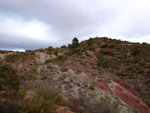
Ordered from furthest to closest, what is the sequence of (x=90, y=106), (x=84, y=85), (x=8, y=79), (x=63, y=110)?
(x=84, y=85) < (x=8, y=79) < (x=90, y=106) < (x=63, y=110)

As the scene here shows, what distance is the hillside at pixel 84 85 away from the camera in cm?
529

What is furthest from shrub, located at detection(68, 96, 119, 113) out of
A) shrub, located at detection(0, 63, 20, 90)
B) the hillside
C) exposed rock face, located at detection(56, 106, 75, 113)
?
shrub, located at detection(0, 63, 20, 90)

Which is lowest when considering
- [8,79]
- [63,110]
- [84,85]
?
[63,110]

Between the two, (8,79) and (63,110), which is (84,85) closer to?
(63,110)

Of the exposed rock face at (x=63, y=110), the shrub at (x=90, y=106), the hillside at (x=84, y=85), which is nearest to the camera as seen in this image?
the exposed rock face at (x=63, y=110)

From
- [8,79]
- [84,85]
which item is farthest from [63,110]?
[84,85]

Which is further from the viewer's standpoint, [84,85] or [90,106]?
[84,85]

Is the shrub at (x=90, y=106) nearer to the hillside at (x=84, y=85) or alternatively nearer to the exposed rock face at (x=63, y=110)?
the hillside at (x=84, y=85)

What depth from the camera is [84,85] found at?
8969mm

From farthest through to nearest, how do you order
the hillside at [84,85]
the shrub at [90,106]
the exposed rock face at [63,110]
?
1. the shrub at [90,106]
2. the hillside at [84,85]
3. the exposed rock face at [63,110]

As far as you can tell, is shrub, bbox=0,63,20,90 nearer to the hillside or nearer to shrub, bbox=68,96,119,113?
the hillside

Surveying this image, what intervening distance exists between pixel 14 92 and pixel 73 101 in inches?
92.2

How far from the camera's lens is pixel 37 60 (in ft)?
84.8

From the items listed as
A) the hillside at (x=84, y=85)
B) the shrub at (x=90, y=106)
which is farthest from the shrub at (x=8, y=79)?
the shrub at (x=90, y=106)
